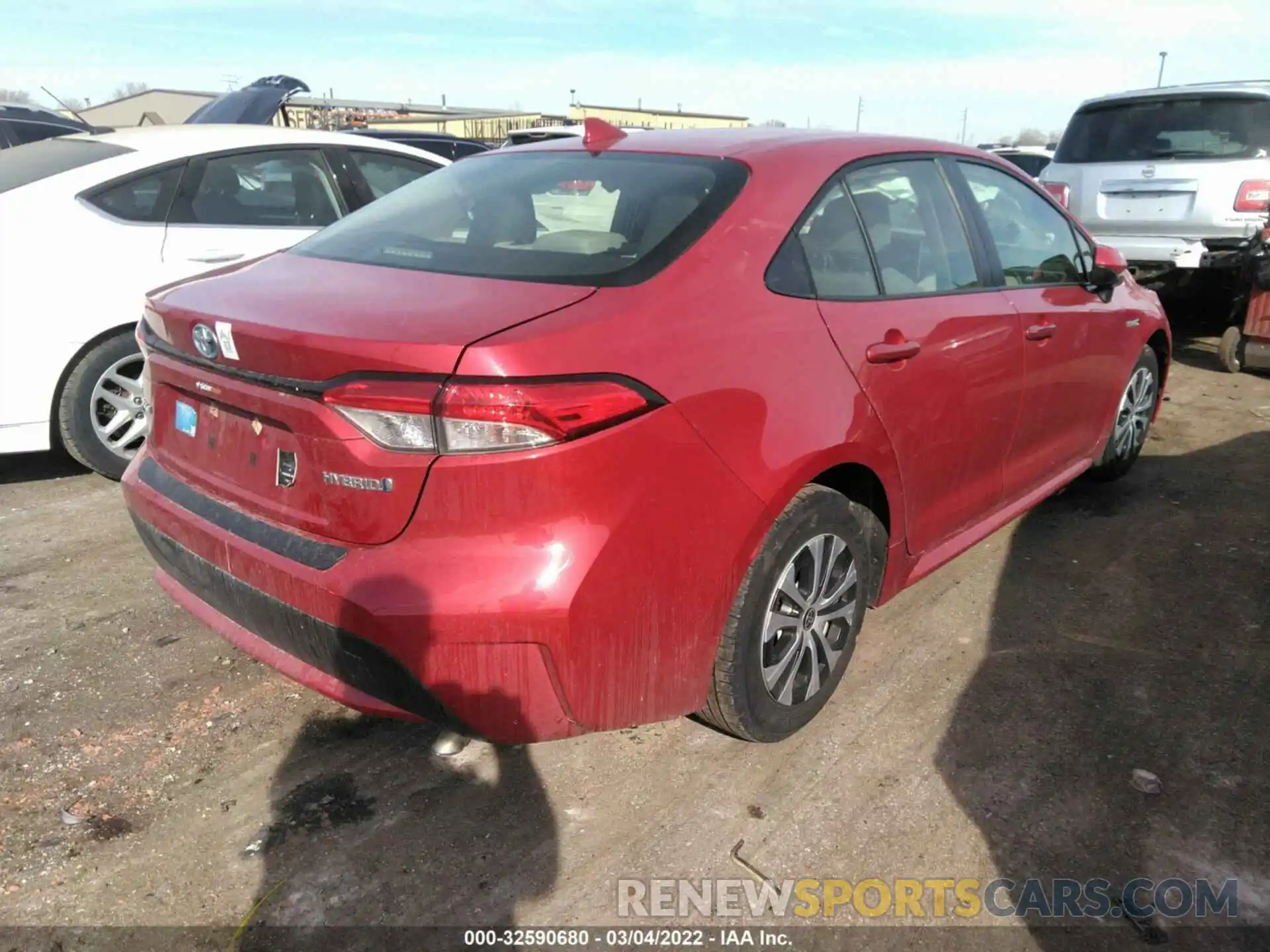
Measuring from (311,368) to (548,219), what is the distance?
3.06 ft

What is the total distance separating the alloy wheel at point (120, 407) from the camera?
4.42 m

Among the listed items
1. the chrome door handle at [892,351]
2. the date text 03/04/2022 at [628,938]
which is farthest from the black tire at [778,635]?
the date text 03/04/2022 at [628,938]

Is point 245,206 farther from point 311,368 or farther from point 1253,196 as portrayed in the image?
point 1253,196

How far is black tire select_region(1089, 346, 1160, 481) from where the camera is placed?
4523 millimetres

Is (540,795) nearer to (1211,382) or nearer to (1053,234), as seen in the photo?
(1053,234)

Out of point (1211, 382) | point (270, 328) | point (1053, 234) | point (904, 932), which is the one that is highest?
point (1053, 234)

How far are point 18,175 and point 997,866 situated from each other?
488 cm

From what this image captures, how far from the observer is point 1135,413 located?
185 inches

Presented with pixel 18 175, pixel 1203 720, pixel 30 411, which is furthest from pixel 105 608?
pixel 1203 720

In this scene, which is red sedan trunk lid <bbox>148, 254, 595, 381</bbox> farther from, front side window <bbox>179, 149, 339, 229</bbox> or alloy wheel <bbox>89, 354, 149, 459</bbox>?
front side window <bbox>179, 149, 339, 229</bbox>

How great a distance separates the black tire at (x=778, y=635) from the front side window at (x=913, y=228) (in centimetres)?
72

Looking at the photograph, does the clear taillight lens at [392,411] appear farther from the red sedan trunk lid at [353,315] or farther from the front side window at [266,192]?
the front side window at [266,192]

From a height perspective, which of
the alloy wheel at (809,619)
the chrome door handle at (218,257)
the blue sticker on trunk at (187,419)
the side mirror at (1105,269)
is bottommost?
the alloy wheel at (809,619)

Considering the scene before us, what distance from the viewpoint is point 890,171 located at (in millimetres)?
3053
